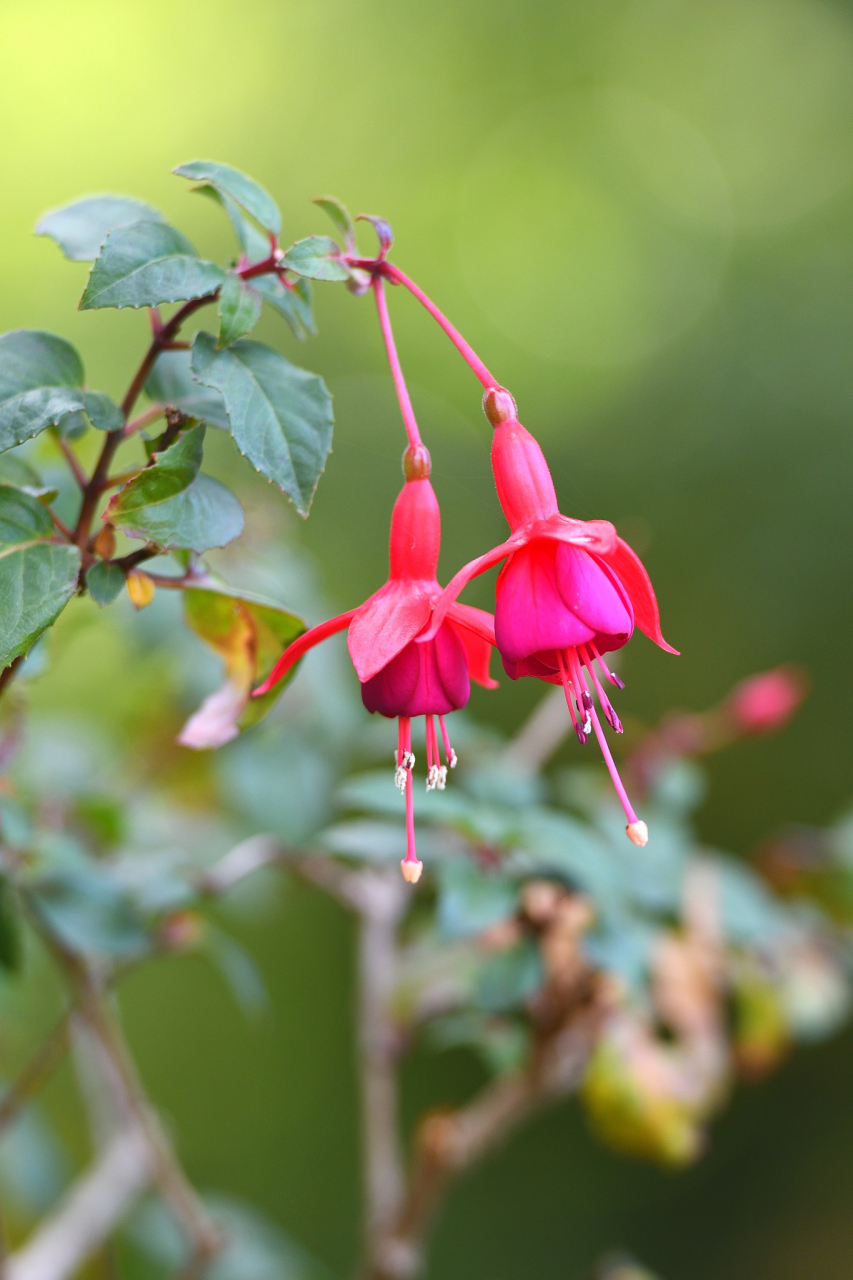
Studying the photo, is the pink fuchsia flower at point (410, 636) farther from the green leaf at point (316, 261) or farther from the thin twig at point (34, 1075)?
the thin twig at point (34, 1075)

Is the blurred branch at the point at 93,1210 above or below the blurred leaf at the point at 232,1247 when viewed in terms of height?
above

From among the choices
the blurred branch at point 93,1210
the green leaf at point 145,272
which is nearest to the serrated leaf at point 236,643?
the green leaf at point 145,272

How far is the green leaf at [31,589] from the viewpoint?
342 mm

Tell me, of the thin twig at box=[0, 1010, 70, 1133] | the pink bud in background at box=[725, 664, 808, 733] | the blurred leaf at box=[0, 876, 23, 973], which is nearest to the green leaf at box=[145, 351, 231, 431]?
the blurred leaf at box=[0, 876, 23, 973]

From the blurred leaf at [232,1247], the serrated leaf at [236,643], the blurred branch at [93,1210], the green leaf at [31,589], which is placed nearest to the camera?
the green leaf at [31,589]

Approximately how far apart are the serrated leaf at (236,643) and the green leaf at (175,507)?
60mm

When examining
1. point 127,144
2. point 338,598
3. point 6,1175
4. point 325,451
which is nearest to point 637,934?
point 325,451

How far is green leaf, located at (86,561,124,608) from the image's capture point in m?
0.38

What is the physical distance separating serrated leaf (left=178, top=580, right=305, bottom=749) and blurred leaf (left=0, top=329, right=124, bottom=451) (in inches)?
3.6

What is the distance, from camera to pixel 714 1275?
5.29ft

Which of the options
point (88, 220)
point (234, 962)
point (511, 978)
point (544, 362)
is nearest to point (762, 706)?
point (511, 978)

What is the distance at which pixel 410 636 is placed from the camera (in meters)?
0.36

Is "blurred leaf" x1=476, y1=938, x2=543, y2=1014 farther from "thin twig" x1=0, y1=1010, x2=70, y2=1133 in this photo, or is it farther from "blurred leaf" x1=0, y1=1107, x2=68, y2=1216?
"blurred leaf" x1=0, y1=1107, x2=68, y2=1216

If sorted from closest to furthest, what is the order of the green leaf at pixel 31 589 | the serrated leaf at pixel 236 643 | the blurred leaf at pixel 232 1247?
the green leaf at pixel 31 589 < the serrated leaf at pixel 236 643 < the blurred leaf at pixel 232 1247
